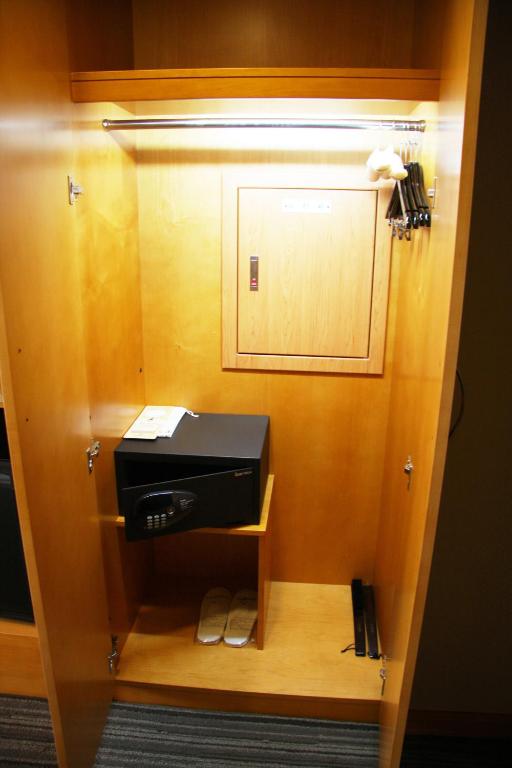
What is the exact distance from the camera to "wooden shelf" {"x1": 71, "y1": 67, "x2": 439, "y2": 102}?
130 cm

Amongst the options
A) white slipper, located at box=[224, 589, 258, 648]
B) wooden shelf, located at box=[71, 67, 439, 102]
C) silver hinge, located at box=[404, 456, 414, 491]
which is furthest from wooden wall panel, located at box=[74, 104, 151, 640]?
silver hinge, located at box=[404, 456, 414, 491]

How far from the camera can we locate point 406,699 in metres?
1.43

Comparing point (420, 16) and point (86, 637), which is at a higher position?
point (420, 16)

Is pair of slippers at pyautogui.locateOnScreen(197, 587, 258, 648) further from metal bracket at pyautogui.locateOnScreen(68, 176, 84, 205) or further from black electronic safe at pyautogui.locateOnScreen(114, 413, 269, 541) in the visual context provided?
metal bracket at pyautogui.locateOnScreen(68, 176, 84, 205)

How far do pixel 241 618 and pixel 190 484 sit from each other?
0.73m

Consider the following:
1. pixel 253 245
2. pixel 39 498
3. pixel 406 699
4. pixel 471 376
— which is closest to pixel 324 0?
pixel 253 245

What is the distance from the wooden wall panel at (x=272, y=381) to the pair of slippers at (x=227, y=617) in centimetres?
21

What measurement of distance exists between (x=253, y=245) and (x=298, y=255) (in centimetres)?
16

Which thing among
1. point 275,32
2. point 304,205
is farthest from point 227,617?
point 275,32

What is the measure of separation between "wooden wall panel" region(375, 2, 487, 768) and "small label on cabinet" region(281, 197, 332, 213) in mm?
322

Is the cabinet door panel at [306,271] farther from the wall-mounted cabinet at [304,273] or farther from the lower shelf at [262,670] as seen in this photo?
the lower shelf at [262,670]

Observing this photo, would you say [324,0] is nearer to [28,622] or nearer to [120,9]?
[120,9]

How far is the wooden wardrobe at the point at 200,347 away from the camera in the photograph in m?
1.21

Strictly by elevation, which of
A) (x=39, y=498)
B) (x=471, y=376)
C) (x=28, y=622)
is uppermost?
(x=471, y=376)
